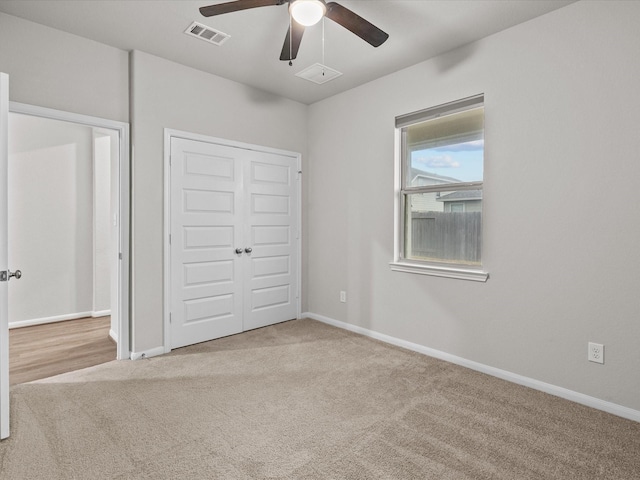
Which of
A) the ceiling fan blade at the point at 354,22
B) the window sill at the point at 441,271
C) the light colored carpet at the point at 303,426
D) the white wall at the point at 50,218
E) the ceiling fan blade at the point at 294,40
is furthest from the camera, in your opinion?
the white wall at the point at 50,218

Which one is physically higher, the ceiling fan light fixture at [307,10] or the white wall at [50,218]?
the ceiling fan light fixture at [307,10]

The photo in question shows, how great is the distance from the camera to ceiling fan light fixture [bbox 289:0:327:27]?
1948mm

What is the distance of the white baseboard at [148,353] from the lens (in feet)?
10.7

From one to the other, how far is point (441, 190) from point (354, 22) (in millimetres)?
1735

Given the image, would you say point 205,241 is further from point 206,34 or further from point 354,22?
point 354,22

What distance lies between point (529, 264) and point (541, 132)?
98 cm

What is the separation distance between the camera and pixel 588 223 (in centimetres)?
247

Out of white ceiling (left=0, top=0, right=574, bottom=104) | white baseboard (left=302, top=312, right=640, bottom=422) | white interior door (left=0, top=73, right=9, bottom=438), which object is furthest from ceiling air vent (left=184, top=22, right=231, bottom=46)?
white baseboard (left=302, top=312, right=640, bottom=422)

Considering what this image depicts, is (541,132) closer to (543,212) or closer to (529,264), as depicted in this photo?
(543,212)

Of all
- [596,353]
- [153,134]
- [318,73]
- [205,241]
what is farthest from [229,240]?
[596,353]

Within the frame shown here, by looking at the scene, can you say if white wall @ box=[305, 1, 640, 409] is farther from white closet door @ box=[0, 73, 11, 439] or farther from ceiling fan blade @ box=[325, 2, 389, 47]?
white closet door @ box=[0, 73, 11, 439]

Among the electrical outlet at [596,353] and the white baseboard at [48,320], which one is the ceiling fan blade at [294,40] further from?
the white baseboard at [48,320]

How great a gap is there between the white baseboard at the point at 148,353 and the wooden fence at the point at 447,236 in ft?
8.42

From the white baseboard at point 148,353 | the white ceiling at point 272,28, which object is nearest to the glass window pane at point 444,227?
A: the white ceiling at point 272,28
